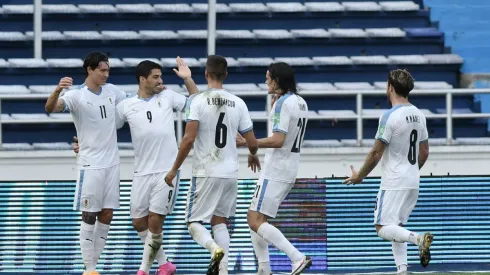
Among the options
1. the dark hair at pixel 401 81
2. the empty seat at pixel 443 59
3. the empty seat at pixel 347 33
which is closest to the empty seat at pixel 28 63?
the empty seat at pixel 347 33

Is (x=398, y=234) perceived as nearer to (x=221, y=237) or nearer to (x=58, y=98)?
(x=221, y=237)

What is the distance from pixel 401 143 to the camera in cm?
985

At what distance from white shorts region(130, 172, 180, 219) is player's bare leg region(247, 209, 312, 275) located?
0.69m

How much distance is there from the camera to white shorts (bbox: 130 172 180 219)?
1029cm

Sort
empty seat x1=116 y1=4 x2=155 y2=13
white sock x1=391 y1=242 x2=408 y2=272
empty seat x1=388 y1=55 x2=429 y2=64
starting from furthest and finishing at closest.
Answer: empty seat x1=116 y1=4 x2=155 y2=13 → empty seat x1=388 y1=55 x2=429 y2=64 → white sock x1=391 y1=242 x2=408 y2=272

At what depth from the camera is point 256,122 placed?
15516mm

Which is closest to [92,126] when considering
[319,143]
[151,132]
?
[151,132]

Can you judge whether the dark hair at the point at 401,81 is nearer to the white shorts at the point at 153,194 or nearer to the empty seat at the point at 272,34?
the white shorts at the point at 153,194

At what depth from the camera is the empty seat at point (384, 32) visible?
16.9 m

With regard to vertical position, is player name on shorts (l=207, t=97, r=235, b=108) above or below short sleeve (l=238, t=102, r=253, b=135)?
above

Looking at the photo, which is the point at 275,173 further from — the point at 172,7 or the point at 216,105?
the point at 172,7

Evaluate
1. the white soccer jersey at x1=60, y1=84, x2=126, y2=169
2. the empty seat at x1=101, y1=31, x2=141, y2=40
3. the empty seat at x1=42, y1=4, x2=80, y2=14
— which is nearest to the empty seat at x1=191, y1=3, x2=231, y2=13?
the empty seat at x1=101, y1=31, x2=141, y2=40

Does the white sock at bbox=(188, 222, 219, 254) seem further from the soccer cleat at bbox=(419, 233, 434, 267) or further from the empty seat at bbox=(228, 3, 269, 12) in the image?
the empty seat at bbox=(228, 3, 269, 12)

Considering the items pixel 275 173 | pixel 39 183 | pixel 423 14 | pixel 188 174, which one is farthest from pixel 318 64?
pixel 275 173
